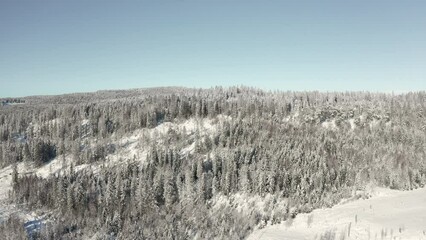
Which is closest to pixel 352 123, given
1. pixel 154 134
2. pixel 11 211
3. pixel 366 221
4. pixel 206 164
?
pixel 206 164

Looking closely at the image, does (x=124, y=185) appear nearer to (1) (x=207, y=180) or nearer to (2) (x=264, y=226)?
(1) (x=207, y=180)

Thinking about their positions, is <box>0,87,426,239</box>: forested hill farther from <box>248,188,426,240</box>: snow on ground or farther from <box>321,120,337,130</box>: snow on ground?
<box>248,188,426,240</box>: snow on ground

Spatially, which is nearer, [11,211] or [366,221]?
[366,221]

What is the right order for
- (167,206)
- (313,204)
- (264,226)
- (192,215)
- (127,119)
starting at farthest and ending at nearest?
(127,119)
(167,206)
(192,215)
(313,204)
(264,226)

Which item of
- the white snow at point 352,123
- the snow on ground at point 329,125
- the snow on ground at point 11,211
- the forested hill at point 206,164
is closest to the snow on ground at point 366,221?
the forested hill at point 206,164

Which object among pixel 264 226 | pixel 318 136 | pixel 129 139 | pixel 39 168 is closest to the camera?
pixel 264 226

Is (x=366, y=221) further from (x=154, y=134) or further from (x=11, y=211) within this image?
(x=154, y=134)

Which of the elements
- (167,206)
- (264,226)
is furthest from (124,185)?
(264,226)
